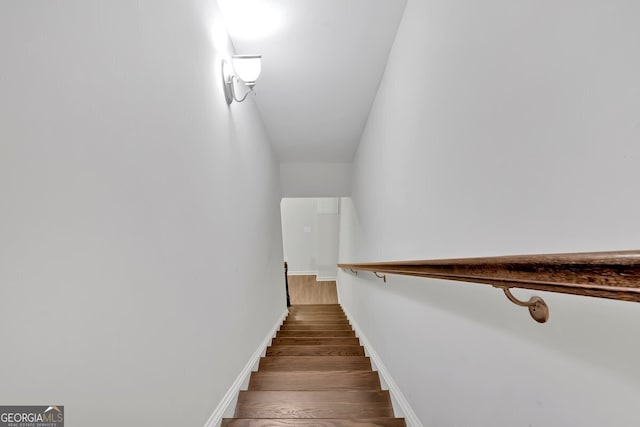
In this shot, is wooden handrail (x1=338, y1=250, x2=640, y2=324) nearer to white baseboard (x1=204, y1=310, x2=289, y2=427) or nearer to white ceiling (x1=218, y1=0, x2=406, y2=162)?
white baseboard (x1=204, y1=310, x2=289, y2=427)

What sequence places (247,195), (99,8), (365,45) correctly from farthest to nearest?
(247,195) < (365,45) < (99,8)

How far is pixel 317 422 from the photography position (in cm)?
157

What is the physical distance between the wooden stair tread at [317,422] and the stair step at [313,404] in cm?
10

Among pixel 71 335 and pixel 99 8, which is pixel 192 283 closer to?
pixel 71 335

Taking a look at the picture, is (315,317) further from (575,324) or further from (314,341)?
(575,324)

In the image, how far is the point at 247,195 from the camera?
93.8 inches

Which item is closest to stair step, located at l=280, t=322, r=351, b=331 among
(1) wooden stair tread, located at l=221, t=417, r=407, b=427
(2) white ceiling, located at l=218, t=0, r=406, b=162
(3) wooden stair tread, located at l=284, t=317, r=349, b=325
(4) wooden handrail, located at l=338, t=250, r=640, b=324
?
(3) wooden stair tread, located at l=284, t=317, r=349, b=325

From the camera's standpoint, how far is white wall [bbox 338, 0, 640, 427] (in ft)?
1.63

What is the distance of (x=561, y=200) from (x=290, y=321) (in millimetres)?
4097

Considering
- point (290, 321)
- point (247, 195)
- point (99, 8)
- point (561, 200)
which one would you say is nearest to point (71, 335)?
point (99, 8)

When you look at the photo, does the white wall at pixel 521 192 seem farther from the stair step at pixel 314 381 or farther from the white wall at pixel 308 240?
the white wall at pixel 308 240

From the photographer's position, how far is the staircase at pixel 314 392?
1599 millimetres

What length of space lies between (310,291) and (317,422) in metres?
5.63

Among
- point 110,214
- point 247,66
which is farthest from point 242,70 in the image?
point 110,214
